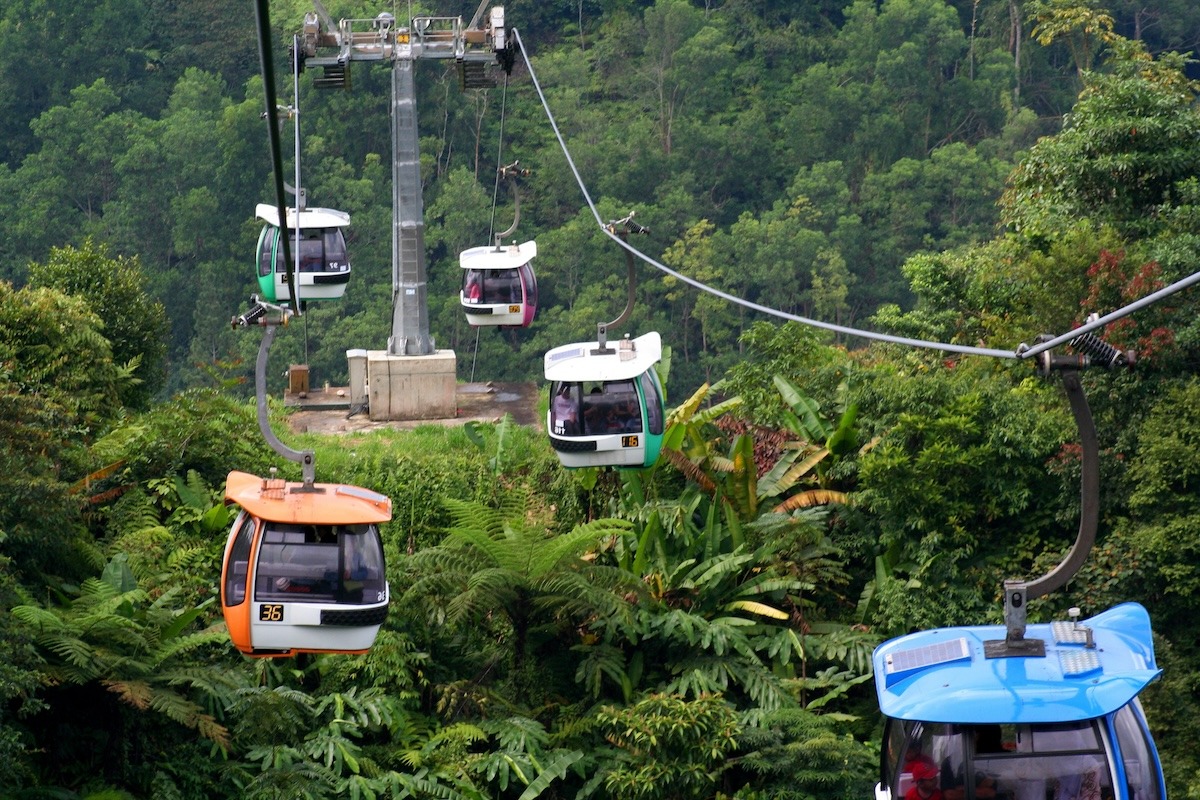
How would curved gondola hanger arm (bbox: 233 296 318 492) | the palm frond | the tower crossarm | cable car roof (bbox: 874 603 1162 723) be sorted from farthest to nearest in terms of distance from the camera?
the tower crossarm → the palm frond → curved gondola hanger arm (bbox: 233 296 318 492) → cable car roof (bbox: 874 603 1162 723)

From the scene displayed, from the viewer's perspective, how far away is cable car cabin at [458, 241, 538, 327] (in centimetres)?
2025

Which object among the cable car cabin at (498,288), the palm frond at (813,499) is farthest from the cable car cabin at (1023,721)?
the cable car cabin at (498,288)

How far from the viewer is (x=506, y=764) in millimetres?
14750

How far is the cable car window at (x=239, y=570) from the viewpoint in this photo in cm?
1182

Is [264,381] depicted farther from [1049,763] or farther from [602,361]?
[1049,763]

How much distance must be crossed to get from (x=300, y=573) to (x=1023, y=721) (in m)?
4.84

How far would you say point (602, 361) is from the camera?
14.7 m

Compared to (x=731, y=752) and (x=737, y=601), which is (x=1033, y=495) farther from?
(x=731, y=752)

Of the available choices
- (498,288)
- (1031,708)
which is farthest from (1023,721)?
(498,288)

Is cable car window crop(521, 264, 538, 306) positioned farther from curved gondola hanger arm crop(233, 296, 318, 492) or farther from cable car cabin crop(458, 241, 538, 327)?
curved gondola hanger arm crop(233, 296, 318, 492)

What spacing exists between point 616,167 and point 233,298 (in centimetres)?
1094

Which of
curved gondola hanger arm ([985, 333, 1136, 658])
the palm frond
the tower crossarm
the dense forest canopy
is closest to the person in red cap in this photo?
curved gondola hanger arm ([985, 333, 1136, 658])

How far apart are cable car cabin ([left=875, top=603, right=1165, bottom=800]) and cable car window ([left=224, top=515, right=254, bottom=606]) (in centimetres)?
430

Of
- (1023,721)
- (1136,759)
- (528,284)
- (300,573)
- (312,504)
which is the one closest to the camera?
(1023,721)
